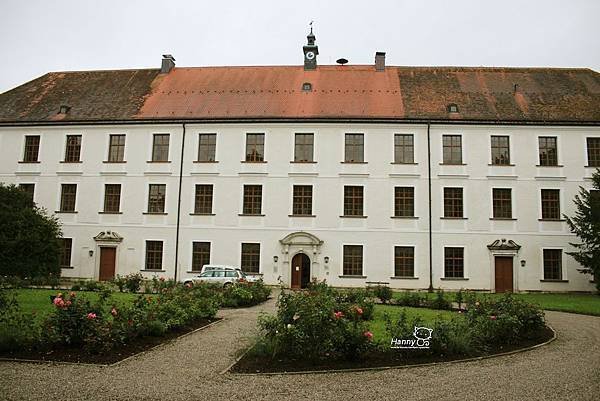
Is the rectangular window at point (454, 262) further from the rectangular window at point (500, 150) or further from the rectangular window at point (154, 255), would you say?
the rectangular window at point (154, 255)

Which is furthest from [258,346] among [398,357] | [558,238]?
[558,238]

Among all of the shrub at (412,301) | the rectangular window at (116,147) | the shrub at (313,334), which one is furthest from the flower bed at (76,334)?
the rectangular window at (116,147)

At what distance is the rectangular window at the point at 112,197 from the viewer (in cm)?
3047

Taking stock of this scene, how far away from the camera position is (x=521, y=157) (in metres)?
28.9

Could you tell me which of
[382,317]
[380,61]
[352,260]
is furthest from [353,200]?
[382,317]

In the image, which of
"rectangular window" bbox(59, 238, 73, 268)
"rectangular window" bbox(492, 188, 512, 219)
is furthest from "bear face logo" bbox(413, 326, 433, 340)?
"rectangular window" bbox(59, 238, 73, 268)

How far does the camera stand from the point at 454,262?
28.2m

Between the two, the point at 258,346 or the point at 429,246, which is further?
the point at 429,246

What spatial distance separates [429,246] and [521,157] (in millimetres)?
7174

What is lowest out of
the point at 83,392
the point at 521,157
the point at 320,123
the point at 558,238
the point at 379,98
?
the point at 83,392

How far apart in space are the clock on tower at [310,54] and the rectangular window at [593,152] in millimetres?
16973

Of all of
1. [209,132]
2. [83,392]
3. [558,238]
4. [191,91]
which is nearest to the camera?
[83,392]

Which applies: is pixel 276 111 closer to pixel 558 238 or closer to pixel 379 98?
pixel 379 98

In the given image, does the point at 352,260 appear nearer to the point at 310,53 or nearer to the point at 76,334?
the point at 310,53
